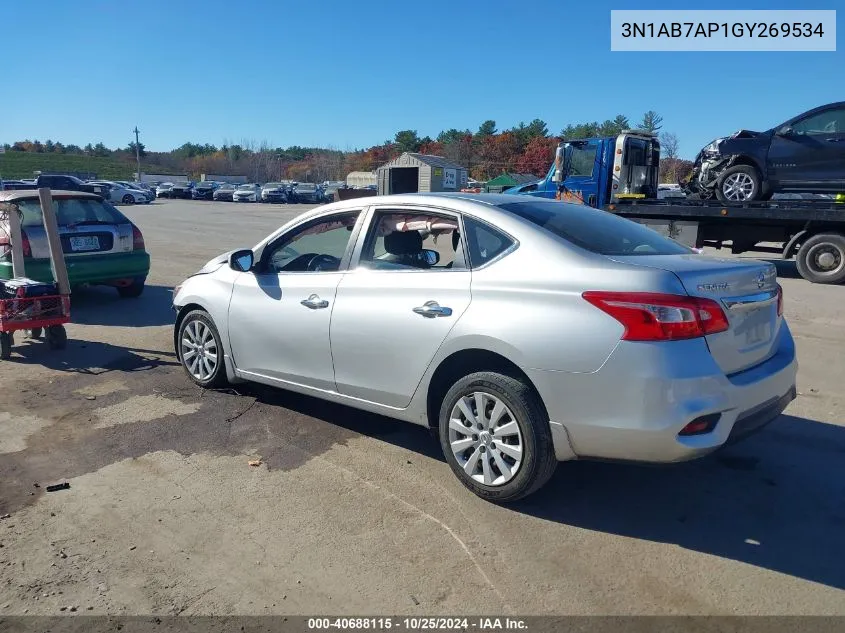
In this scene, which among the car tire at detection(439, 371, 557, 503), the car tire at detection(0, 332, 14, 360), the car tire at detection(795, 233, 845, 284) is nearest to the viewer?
the car tire at detection(439, 371, 557, 503)

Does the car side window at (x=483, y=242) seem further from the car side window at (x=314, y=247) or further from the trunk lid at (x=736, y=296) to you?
the car side window at (x=314, y=247)

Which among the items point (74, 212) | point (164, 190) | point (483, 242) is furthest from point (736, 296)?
point (164, 190)

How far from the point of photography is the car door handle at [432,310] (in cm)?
386

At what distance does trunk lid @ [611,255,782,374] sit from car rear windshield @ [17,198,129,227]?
25.4 ft

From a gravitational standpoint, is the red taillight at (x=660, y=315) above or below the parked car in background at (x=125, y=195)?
above

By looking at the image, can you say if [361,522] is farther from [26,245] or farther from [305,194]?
[305,194]

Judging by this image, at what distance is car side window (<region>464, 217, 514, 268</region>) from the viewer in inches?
152

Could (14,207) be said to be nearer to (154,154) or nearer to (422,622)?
(422,622)

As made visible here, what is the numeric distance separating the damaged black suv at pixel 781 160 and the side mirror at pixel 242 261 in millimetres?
10996

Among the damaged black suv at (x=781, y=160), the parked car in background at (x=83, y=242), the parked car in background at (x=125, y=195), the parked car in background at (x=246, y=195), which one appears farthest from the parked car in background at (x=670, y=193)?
the parked car in background at (x=246, y=195)

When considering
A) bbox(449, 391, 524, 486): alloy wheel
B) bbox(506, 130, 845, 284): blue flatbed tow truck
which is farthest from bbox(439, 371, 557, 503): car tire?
bbox(506, 130, 845, 284): blue flatbed tow truck

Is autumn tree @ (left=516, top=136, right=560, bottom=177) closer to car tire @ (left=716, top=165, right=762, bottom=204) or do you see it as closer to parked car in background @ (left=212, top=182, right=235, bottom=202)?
parked car in background @ (left=212, top=182, right=235, bottom=202)

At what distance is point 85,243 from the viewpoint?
9094 millimetres

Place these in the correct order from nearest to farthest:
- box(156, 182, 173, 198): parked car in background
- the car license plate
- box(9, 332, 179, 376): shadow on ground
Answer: box(9, 332, 179, 376): shadow on ground → the car license plate → box(156, 182, 173, 198): parked car in background
